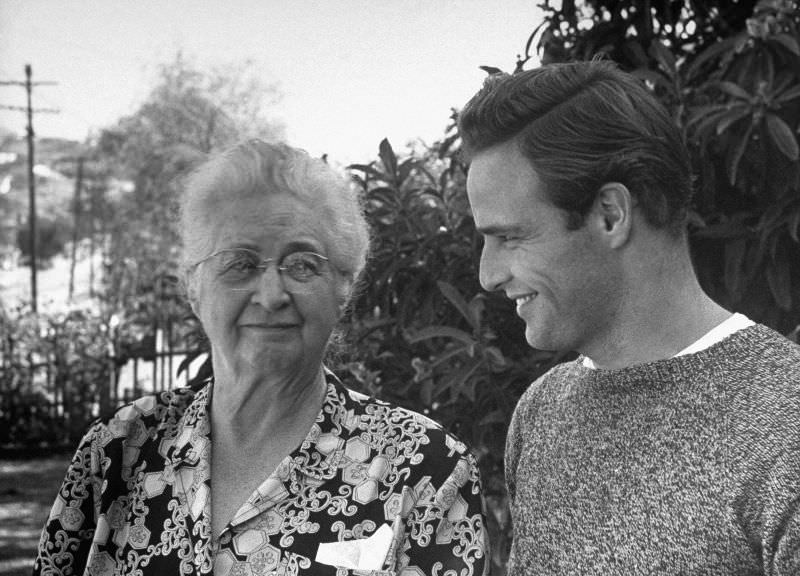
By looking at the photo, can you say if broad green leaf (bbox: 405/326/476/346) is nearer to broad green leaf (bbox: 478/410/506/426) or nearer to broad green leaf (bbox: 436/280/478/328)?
broad green leaf (bbox: 436/280/478/328)

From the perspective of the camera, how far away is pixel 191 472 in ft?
7.16

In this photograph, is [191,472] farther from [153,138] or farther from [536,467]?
[153,138]

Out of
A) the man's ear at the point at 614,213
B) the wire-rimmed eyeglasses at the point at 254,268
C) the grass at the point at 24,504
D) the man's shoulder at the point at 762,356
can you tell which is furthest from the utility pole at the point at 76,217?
the man's shoulder at the point at 762,356

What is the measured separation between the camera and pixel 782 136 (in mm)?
2416

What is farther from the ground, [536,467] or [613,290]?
[613,290]

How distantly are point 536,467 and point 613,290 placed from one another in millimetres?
419

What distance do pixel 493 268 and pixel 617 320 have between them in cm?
24

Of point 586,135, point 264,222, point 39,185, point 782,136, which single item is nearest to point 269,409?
point 264,222

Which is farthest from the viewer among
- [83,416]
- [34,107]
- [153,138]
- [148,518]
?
[153,138]

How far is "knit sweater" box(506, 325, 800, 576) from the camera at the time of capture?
1.52 m

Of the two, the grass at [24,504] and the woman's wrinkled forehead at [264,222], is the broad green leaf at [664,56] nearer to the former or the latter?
Result: the woman's wrinkled forehead at [264,222]

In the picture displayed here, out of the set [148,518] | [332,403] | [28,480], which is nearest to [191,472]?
[148,518]

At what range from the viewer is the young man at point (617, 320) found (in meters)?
1.63

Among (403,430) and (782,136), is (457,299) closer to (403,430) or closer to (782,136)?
(403,430)
